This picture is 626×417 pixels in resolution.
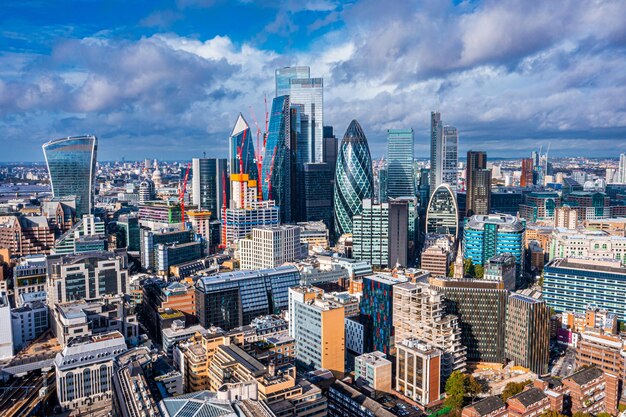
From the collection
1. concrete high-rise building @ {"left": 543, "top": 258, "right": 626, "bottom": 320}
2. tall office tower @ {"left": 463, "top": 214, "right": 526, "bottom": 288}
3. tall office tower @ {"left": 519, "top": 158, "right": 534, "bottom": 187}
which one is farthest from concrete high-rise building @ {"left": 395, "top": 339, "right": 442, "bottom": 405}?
tall office tower @ {"left": 519, "top": 158, "right": 534, "bottom": 187}

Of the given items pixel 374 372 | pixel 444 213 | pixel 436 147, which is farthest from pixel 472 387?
pixel 436 147

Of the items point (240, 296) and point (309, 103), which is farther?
point (309, 103)

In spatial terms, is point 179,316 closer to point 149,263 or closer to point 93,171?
point 149,263

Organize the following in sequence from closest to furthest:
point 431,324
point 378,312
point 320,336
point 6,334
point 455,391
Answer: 1. point 455,391
2. point 431,324
3. point 320,336
4. point 6,334
5. point 378,312

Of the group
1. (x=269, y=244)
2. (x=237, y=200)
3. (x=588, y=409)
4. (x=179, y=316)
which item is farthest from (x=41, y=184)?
(x=588, y=409)

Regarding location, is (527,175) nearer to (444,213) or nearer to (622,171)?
(622,171)

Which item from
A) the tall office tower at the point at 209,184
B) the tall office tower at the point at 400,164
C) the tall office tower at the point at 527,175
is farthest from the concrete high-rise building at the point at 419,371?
the tall office tower at the point at 527,175

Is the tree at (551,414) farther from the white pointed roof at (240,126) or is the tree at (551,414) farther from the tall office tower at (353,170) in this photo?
the white pointed roof at (240,126)
